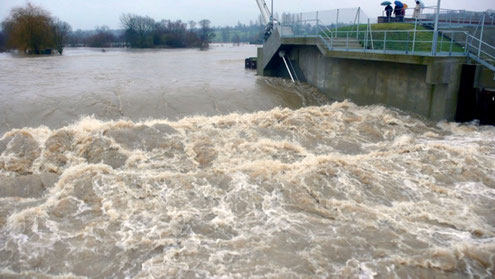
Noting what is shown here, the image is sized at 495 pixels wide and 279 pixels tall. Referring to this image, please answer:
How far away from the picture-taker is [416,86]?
14094 millimetres

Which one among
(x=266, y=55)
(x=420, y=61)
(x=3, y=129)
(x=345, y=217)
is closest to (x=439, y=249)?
(x=345, y=217)

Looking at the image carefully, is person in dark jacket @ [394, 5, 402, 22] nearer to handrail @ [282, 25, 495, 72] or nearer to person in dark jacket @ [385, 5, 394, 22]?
person in dark jacket @ [385, 5, 394, 22]

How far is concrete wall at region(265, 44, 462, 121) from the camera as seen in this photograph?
43.9ft

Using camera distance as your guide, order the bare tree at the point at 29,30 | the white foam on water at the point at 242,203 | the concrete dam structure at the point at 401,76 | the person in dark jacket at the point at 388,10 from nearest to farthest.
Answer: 1. the white foam on water at the point at 242,203
2. the concrete dam structure at the point at 401,76
3. the person in dark jacket at the point at 388,10
4. the bare tree at the point at 29,30

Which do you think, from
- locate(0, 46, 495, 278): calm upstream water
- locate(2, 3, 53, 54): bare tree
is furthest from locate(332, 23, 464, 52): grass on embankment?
locate(2, 3, 53, 54): bare tree

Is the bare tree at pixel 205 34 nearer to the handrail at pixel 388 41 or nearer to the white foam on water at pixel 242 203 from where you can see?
the handrail at pixel 388 41

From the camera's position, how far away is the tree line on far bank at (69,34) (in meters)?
46.2

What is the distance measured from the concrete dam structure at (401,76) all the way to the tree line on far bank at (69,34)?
125ft

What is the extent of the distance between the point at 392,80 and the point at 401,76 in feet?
1.44

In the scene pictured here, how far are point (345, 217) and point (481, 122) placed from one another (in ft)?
30.1

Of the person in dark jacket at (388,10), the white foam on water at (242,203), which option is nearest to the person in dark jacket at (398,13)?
the person in dark jacket at (388,10)

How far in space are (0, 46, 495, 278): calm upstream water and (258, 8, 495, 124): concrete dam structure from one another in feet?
2.65

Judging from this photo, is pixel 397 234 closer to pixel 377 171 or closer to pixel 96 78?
pixel 377 171

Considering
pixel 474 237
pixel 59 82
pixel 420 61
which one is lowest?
pixel 474 237
